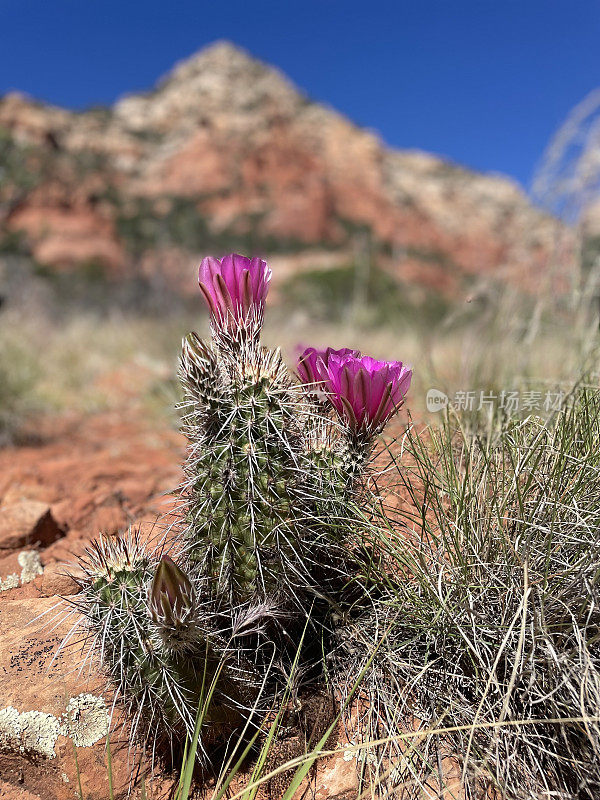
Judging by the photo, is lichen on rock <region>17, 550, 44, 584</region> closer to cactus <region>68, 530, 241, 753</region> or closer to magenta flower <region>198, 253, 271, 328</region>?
cactus <region>68, 530, 241, 753</region>

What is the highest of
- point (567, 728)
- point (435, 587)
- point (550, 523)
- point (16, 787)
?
point (550, 523)

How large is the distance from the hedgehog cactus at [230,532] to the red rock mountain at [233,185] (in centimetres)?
2044

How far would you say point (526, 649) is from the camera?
123 cm

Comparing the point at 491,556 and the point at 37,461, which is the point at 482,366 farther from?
the point at 37,461

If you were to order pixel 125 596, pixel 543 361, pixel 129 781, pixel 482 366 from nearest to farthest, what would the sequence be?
pixel 125 596 < pixel 129 781 < pixel 482 366 < pixel 543 361

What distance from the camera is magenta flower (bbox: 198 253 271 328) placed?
120 centimetres

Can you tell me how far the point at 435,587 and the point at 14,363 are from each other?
4322mm

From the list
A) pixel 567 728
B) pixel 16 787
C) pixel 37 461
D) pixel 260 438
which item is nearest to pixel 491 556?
pixel 567 728

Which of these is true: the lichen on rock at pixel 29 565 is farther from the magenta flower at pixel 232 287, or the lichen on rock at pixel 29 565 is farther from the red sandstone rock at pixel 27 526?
the magenta flower at pixel 232 287

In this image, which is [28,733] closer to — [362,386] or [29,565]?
[29,565]

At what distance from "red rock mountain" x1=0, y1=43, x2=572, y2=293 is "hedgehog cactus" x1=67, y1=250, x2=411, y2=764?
2044 cm

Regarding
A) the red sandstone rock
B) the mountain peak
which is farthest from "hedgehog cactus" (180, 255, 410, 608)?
the mountain peak

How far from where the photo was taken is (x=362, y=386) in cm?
124

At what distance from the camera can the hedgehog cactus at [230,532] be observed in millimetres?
1108
